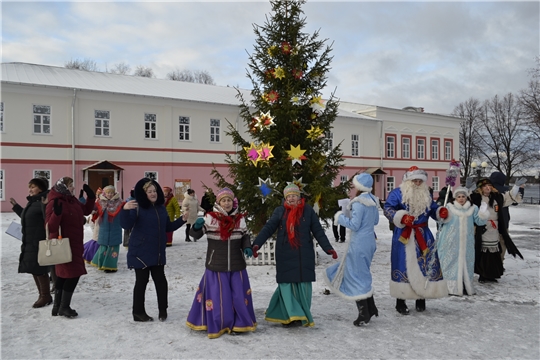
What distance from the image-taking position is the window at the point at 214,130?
27.5m

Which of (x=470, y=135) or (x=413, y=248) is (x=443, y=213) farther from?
(x=470, y=135)

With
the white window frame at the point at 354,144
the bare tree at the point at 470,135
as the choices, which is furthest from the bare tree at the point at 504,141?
the white window frame at the point at 354,144

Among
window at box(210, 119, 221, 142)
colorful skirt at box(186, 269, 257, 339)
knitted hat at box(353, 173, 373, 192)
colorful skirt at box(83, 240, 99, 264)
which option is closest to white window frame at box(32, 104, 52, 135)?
window at box(210, 119, 221, 142)

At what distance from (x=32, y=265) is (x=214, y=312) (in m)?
2.72

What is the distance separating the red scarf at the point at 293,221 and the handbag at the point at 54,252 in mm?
2661

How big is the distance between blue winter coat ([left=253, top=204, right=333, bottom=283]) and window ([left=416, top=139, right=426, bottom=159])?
1333 inches

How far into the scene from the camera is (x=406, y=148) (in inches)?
1430

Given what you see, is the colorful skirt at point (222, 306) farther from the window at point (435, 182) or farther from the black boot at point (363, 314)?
Result: the window at point (435, 182)

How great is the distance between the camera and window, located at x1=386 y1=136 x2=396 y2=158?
35.3 m

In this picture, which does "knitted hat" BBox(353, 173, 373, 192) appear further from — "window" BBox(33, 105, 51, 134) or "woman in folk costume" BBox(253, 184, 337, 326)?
"window" BBox(33, 105, 51, 134)

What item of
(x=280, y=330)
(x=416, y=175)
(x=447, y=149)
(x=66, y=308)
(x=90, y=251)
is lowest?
(x=280, y=330)

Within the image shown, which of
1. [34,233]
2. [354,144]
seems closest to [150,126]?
[354,144]

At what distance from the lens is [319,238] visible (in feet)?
17.2

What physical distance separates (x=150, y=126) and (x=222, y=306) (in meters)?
22.0
